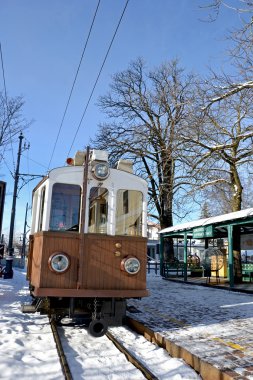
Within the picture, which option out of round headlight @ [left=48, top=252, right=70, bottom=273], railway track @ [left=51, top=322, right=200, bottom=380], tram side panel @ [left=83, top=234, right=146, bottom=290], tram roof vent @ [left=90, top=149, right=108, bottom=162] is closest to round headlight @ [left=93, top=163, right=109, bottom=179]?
tram roof vent @ [left=90, top=149, right=108, bottom=162]

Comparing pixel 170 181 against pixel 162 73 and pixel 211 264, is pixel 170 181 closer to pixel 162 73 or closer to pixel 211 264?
pixel 211 264

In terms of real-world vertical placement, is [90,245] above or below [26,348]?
above

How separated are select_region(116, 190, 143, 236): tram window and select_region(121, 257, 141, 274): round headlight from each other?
1.68ft

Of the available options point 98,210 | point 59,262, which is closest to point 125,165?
point 98,210

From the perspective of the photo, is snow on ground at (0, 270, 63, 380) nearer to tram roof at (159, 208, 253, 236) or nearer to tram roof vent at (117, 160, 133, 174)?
tram roof vent at (117, 160, 133, 174)

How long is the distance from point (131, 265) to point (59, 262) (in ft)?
4.22

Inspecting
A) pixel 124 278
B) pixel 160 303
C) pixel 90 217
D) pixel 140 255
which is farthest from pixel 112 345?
pixel 160 303

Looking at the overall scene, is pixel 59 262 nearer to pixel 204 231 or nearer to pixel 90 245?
pixel 90 245

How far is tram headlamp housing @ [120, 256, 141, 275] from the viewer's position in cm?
634

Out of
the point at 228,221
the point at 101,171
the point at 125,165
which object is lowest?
the point at 228,221

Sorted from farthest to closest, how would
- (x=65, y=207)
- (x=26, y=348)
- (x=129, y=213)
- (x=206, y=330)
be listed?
(x=129, y=213) < (x=206, y=330) < (x=65, y=207) < (x=26, y=348)

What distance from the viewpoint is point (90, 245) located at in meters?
6.25

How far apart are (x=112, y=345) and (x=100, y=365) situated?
1005 millimetres

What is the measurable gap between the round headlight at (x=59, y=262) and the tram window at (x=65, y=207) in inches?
20.3
